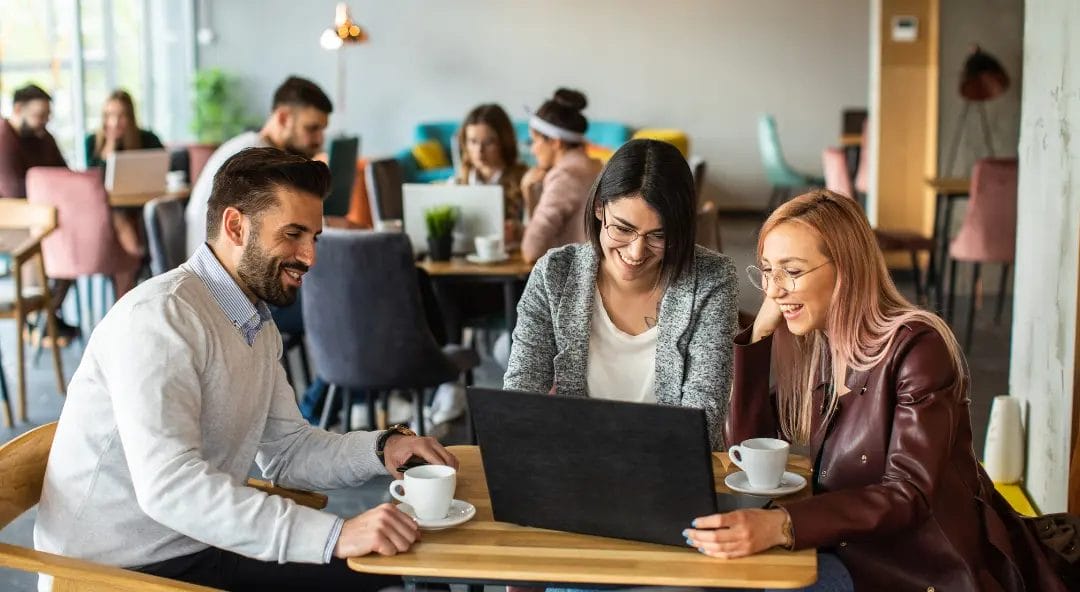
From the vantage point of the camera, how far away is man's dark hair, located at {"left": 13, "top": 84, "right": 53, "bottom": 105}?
7.43 meters

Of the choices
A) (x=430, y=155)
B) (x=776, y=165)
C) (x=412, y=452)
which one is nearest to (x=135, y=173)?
(x=430, y=155)

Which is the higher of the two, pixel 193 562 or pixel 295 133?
pixel 295 133

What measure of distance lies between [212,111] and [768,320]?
10224 millimetres

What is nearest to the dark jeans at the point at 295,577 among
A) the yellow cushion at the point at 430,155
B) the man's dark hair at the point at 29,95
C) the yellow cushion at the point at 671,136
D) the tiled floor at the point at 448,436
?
the tiled floor at the point at 448,436

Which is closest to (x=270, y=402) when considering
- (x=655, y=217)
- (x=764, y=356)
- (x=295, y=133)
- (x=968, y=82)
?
(x=655, y=217)

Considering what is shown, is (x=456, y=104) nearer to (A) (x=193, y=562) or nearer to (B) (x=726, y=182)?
(B) (x=726, y=182)

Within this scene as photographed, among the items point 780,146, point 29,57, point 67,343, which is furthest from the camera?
point 780,146

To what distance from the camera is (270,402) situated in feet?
7.54

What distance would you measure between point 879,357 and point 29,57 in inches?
337

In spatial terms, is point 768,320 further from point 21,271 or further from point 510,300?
point 21,271

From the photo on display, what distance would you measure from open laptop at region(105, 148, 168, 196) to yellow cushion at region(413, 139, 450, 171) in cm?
407

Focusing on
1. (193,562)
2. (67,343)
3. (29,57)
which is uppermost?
(29,57)

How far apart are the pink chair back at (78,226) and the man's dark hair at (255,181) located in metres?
4.54

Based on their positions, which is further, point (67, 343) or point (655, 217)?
point (67, 343)
